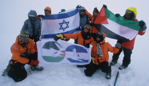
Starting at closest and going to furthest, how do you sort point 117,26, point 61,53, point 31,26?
point 61,53 → point 117,26 → point 31,26

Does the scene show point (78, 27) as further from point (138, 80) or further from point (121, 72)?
point (138, 80)

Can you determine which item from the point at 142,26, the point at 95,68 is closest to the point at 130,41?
the point at 142,26

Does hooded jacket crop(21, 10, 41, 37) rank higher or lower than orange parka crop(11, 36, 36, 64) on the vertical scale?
higher

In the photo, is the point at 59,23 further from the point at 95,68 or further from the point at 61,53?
the point at 95,68

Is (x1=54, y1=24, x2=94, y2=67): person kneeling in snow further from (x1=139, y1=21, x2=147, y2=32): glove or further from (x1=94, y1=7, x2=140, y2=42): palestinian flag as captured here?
(x1=139, y1=21, x2=147, y2=32): glove

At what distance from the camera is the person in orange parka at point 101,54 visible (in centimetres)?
334

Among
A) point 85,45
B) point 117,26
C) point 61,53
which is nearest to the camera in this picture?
point 85,45

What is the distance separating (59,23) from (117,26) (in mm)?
2266

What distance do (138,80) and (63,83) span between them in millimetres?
2691

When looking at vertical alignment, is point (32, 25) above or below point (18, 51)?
above

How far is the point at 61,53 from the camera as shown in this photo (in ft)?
11.0

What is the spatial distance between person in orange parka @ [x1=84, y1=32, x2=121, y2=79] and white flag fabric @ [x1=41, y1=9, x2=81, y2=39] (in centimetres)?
127

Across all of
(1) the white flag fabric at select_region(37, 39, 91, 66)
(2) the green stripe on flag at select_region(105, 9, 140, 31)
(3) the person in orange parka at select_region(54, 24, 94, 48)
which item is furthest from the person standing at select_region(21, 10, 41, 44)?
(2) the green stripe on flag at select_region(105, 9, 140, 31)

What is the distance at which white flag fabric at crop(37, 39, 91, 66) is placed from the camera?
3232mm
